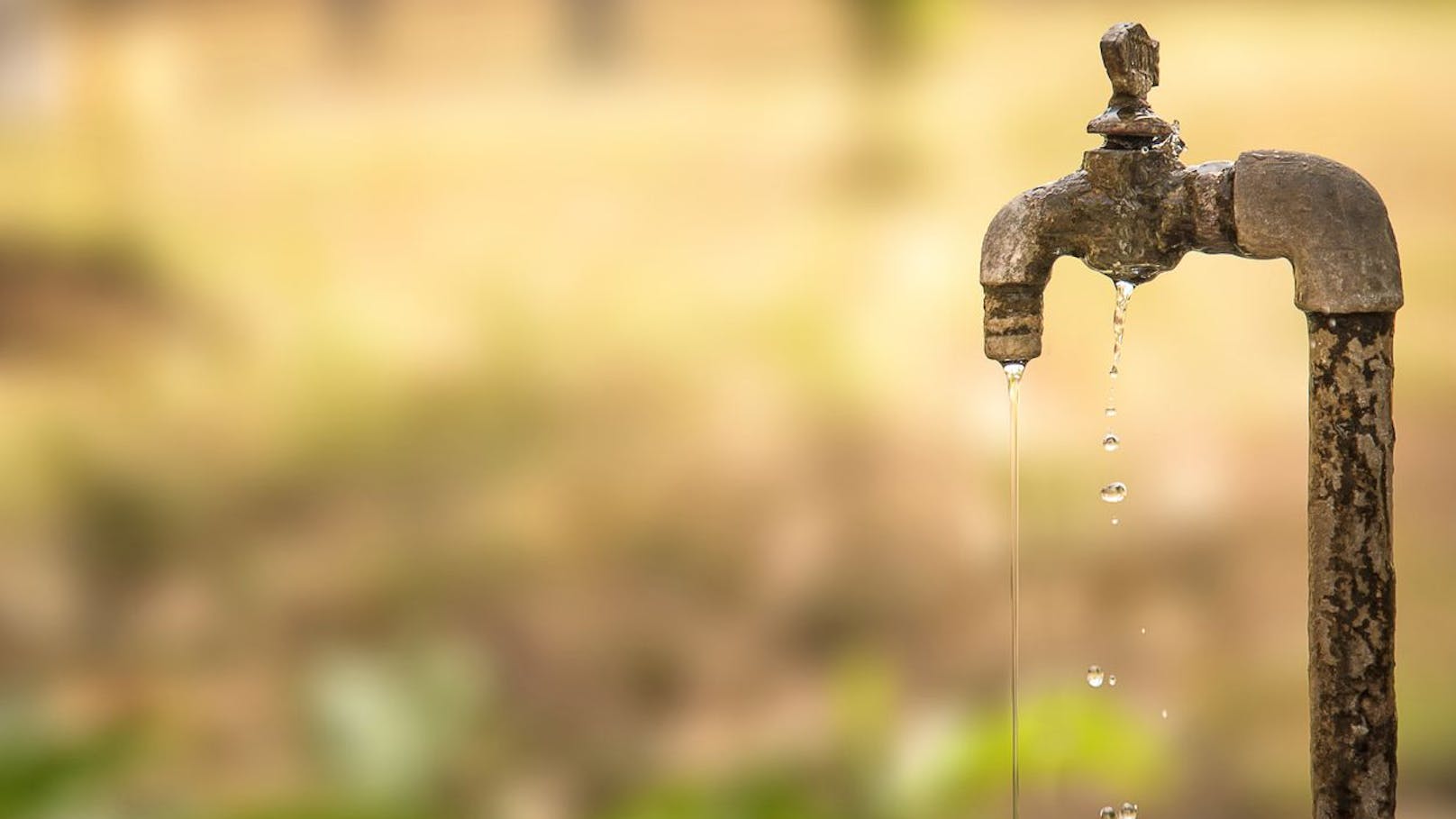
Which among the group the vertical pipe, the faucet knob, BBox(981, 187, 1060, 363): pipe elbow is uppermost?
the faucet knob

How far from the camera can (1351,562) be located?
2.10 feet

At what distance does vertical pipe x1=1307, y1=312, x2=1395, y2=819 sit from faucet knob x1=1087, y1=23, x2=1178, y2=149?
115mm

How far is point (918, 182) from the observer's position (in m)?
1.29

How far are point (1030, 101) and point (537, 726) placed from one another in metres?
0.68

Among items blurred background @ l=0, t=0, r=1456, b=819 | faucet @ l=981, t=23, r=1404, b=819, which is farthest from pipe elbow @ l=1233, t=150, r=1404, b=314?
blurred background @ l=0, t=0, r=1456, b=819

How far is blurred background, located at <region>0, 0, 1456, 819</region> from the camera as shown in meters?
1.28

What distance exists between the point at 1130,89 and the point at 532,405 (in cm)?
73

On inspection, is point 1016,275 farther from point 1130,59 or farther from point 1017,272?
point 1130,59

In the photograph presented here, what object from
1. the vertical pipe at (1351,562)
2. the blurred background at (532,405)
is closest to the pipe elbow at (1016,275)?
the vertical pipe at (1351,562)

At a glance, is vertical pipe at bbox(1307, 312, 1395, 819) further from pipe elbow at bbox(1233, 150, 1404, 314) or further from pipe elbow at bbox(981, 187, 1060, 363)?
pipe elbow at bbox(981, 187, 1060, 363)

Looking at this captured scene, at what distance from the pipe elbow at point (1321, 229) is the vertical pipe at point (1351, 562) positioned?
1cm

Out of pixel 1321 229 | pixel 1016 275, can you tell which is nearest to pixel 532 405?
pixel 1016 275

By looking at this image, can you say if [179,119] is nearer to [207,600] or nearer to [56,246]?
[56,246]

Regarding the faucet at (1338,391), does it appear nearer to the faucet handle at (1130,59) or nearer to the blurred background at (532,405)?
the faucet handle at (1130,59)
